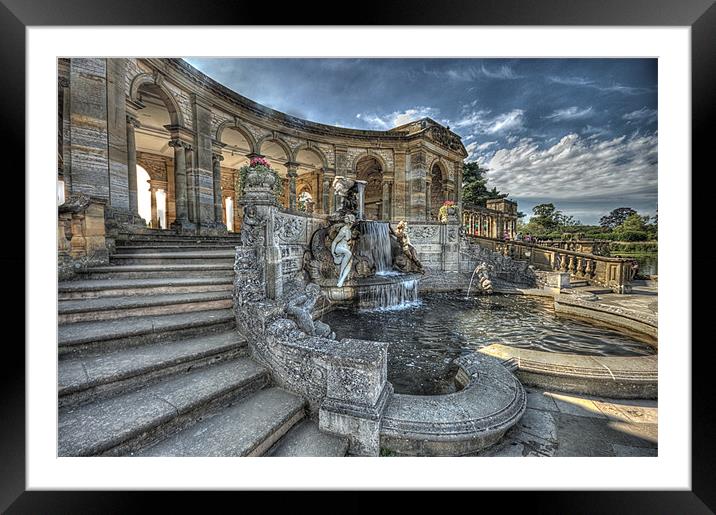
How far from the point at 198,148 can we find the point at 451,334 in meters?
10.7

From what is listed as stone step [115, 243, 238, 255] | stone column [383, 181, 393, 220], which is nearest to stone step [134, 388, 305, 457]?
stone step [115, 243, 238, 255]

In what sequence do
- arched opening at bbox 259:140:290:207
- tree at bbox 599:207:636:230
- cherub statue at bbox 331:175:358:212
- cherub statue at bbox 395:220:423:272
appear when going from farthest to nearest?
arched opening at bbox 259:140:290:207
cherub statue at bbox 395:220:423:272
cherub statue at bbox 331:175:358:212
tree at bbox 599:207:636:230

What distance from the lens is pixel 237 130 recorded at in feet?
34.5

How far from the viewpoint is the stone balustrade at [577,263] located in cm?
A: 666

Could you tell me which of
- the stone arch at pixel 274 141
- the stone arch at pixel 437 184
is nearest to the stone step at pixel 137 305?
the stone arch at pixel 274 141

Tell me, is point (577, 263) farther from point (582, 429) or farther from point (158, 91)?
point (158, 91)

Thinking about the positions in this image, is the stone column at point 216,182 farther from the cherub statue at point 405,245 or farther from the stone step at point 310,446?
the stone step at point 310,446

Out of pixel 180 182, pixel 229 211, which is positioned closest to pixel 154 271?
pixel 180 182

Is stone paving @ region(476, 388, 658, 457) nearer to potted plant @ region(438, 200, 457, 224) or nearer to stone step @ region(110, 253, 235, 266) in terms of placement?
stone step @ region(110, 253, 235, 266)

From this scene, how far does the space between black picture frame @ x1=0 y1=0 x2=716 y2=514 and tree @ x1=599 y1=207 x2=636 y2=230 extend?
216 cm

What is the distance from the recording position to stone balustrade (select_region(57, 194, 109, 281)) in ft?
11.7

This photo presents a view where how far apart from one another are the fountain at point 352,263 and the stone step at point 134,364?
317 centimetres
